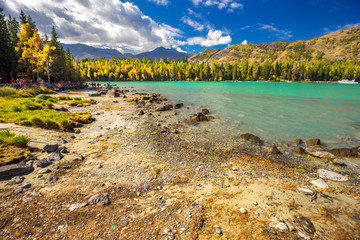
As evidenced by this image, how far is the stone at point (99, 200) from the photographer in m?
5.47

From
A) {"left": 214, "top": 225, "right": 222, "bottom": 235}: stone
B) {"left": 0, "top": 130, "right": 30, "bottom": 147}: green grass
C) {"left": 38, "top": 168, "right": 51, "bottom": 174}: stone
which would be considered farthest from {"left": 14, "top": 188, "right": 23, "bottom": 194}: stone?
{"left": 214, "top": 225, "right": 222, "bottom": 235}: stone

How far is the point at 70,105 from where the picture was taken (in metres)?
25.1

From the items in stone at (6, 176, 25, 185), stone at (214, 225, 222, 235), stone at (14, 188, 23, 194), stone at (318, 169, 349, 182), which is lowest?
stone at (318, 169, 349, 182)

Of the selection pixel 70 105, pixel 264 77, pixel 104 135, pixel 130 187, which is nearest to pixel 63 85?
pixel 70 105

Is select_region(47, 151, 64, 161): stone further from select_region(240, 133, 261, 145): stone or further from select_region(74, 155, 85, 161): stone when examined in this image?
select_region(240, 133, 261, 145): stone

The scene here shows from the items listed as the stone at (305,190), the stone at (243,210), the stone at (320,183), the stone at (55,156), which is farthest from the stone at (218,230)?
the stone at (55,156)

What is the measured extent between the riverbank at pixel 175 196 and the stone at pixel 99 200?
0.10 metres

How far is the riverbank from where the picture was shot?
179 inches

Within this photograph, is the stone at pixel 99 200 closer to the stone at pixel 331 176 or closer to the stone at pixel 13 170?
the stone at pixel 13 170

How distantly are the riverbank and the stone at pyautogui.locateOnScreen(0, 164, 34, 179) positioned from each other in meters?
0.27

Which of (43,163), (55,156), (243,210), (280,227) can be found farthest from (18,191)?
(280,227)

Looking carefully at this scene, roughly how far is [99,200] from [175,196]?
2.84 m

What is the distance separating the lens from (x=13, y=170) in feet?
21.3

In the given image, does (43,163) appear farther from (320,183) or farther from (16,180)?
(320,183)
